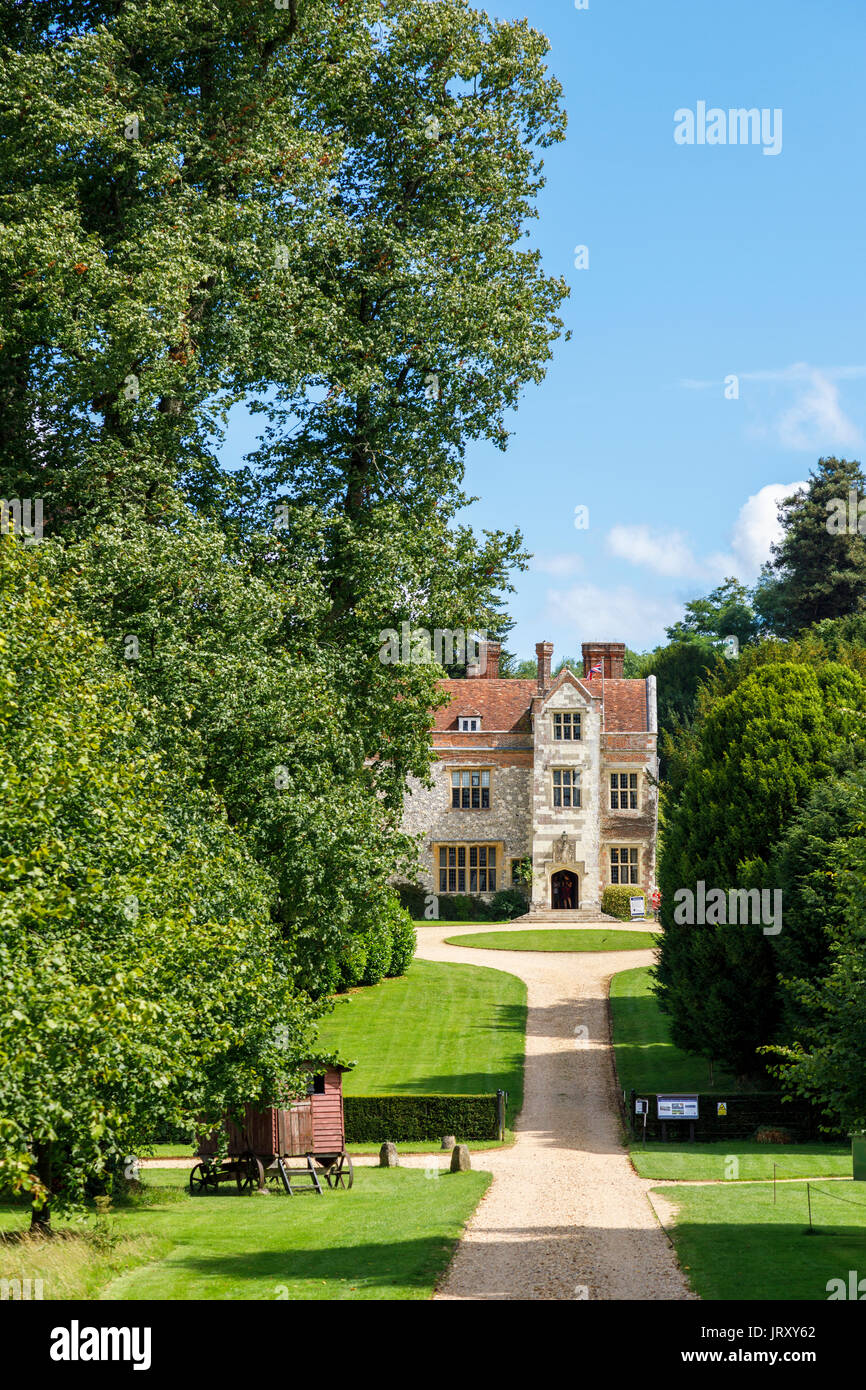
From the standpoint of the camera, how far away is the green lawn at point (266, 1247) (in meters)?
13.1

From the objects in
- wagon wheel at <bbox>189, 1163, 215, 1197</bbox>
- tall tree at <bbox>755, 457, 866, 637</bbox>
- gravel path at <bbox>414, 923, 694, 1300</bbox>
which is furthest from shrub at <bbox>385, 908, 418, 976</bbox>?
tall tree at <bbox>755, 457, 866, 637</bbox>

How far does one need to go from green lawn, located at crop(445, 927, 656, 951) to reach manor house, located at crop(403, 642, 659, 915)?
6.73m

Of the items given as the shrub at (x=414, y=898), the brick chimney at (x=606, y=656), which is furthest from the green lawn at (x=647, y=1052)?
the brick chimney at (x=606, y=656)

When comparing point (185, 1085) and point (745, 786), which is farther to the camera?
point (745, 786)

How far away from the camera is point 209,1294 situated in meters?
13.1

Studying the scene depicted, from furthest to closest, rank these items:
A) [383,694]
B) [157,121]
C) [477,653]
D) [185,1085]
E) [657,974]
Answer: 1. [477,653]
2. [657,974]
3. [383,694]
4. [157,121]
5. [185,1085]

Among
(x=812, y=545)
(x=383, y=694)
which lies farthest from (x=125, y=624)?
(x=812, y=545)

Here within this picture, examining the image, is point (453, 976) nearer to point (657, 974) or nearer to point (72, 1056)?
point (657, 974)

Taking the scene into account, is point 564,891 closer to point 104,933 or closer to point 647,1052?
point 647,1052

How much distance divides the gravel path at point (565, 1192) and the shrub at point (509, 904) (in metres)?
14.0

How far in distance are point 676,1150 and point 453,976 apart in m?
16.9

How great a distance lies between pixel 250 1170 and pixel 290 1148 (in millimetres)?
935

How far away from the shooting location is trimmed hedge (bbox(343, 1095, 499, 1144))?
27.0m

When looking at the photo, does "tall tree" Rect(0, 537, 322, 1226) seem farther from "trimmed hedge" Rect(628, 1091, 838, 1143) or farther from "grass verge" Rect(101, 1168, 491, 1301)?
"trimmed hedge" Rect(628, 1091, 838, 1143)
